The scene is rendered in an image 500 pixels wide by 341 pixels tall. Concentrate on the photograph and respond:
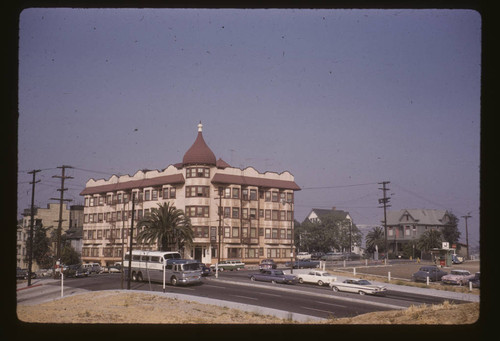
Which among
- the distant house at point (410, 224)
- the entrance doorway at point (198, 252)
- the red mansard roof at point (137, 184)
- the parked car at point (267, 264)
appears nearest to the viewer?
the red mansard roof at point (137, 184)

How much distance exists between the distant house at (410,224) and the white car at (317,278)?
40.1 meters

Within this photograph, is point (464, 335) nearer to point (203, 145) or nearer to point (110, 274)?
point (203, 145)

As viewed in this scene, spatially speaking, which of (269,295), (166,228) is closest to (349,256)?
(269,295)

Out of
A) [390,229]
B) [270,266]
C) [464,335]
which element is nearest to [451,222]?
[390,229]

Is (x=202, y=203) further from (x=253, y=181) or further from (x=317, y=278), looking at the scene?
(x=317, y=278)

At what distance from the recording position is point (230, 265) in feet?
128

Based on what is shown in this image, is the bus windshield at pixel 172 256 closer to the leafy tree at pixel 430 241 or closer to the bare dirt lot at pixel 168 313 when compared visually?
the bare dirt lot at pixel 168 313

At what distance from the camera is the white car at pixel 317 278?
116 ft

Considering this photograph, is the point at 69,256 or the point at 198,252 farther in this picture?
the point at 69,256

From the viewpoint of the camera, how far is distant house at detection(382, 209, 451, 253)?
7181 cm

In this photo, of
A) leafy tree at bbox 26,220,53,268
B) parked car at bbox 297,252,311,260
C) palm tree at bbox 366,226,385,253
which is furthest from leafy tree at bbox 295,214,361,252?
leafy tree at bbox 26,220,53,268

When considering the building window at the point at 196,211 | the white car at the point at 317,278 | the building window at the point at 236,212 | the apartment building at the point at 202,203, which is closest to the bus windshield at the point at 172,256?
the apartment building at the point at 202,203

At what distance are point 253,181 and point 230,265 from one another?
9.35m
